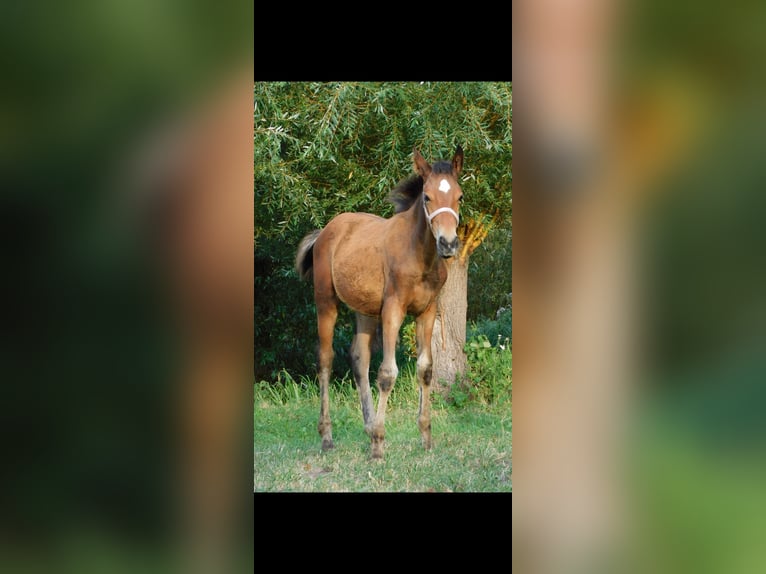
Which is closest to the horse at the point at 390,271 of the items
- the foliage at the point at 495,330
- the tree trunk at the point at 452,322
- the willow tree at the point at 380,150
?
the willow tree at the point at 380,150

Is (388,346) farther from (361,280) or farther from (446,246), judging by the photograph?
(446,246)

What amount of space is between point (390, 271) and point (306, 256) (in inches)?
41.6

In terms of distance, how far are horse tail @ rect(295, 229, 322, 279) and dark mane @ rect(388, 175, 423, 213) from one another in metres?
0.80

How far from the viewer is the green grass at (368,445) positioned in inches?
217

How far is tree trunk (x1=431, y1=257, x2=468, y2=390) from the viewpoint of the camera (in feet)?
25.3

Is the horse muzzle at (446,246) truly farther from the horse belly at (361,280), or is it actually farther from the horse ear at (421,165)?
the horse belly at (361,280)

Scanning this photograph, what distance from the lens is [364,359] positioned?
6211 millimetres

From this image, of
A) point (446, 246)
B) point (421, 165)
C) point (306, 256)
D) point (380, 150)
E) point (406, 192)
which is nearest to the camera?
point (446, 246)

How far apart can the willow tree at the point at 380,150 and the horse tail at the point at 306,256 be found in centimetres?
37

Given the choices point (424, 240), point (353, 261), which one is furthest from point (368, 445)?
point (424, 240)
